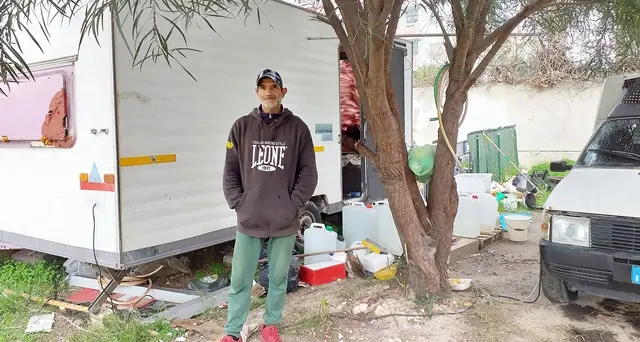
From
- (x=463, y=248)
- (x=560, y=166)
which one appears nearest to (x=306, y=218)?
(x=463, y=248)

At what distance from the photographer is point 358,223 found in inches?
249

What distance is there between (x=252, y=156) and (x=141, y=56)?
139 centimetres

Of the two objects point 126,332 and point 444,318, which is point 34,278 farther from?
point 444,318

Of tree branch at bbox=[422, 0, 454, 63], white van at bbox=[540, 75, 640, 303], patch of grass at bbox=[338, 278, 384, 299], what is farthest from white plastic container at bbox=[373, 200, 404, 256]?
tree branch at bbox=[422, 0, 454, 63]

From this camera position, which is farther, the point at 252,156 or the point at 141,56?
the point at 141,56

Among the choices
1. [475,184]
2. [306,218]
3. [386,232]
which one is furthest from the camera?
[475,184]

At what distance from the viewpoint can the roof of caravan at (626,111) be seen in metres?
4.76

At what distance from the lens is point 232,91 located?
16.8 feet

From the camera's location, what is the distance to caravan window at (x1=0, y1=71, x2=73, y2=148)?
4359 mm

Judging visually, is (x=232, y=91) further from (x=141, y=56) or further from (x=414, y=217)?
(x=414, y=217)

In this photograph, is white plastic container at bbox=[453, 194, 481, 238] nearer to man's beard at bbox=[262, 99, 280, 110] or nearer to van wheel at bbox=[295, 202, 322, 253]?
van wheel at bbox=[295, 202, 322, 253]

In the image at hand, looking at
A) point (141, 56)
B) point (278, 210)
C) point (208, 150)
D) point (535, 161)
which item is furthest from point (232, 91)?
point (535, 161)

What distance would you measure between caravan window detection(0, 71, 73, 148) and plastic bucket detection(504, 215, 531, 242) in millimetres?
5773

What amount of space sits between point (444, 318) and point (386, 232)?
206 cm
